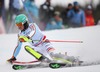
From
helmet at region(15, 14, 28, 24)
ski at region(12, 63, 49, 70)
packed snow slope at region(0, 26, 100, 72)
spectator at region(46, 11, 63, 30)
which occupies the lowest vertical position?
ski at region(12, 63, 49, 70)

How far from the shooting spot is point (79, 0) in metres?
2.11

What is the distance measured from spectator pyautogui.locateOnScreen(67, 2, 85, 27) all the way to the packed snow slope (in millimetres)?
43

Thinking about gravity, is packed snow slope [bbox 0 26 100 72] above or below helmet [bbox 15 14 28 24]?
below

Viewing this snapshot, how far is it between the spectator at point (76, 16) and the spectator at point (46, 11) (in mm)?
136

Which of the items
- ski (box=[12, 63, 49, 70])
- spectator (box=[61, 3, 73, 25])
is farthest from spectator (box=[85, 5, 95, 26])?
ski (box=[12, 63, 49, 70])

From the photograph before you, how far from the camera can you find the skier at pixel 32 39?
2.02 m

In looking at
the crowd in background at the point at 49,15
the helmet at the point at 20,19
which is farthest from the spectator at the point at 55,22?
the helmet at the point at 20,19

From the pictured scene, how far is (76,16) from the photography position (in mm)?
2135

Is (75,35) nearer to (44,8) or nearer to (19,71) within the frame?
(44,8)

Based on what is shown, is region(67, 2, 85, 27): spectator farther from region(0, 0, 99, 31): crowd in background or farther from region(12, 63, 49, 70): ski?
region(12, 63, 49, 70): ski

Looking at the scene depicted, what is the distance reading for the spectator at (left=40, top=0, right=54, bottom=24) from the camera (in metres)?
2.07

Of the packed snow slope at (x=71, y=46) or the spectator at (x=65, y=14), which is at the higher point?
the spectator at (x=65, y=14)

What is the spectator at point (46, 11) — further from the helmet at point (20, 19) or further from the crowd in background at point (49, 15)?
the helmet at point (20, 19)

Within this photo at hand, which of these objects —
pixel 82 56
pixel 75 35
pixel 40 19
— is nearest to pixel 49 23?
pixel 40 19
